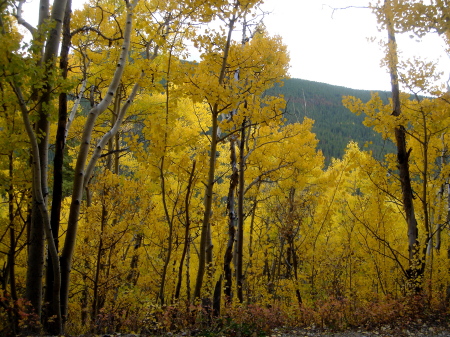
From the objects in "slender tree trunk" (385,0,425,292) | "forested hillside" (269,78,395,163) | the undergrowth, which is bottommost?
the undergrowth

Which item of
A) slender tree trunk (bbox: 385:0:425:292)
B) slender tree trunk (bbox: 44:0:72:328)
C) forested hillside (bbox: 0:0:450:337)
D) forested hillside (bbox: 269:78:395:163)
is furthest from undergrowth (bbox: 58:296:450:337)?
forested hillside (bbox: 269:78:395:163)

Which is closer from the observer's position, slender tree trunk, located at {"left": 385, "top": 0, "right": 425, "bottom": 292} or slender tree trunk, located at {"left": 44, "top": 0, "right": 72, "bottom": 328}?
slender tree trunk, located at {"left": 44, "top": 0, "right": 72, "bottom": 328}

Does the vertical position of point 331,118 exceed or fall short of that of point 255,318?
it exceeds it

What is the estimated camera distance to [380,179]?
649cm

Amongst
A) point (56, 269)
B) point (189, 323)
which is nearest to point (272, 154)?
point (189, 323)

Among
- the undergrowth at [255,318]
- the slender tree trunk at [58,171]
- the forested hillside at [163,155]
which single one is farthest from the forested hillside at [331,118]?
the slender tree trunk at [58,171]

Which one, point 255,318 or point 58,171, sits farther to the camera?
point 255,318

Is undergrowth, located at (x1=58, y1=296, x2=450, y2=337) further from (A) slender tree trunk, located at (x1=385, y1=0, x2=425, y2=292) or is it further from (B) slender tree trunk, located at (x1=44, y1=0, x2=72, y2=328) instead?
(B) slender tree trunk, located at (x1=44, y1=0, x2=72, y2=328)

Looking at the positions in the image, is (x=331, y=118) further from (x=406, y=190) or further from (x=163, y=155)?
(x=163, y=155)

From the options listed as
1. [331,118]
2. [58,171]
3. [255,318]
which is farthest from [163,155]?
[331,118]

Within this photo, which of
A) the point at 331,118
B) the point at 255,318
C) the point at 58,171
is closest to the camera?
the point at 58,171

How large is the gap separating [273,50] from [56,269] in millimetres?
5114

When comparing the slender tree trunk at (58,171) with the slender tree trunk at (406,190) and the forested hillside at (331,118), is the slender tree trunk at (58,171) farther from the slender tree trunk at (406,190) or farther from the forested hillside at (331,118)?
the forested hillside at (331,118)

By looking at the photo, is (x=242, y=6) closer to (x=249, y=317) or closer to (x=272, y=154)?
(x=249, y=317)
